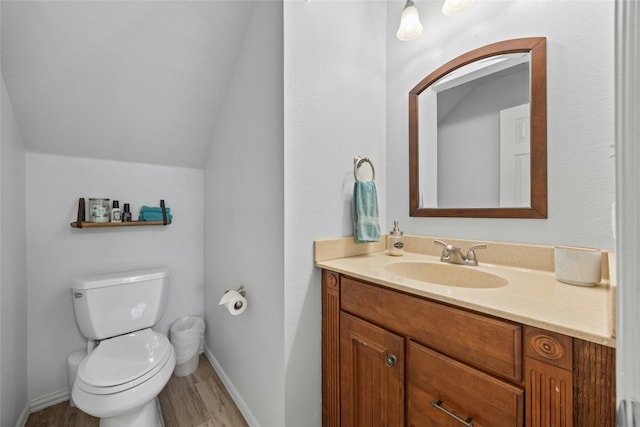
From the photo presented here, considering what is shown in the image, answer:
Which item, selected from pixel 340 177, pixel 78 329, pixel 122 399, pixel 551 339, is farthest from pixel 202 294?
pixel 551 339

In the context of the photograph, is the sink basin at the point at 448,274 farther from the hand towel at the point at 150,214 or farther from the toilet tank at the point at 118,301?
the hand towel at the point at 150,214

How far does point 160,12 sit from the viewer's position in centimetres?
117

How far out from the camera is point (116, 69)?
4.17ft

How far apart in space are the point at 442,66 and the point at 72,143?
2119 millimetres

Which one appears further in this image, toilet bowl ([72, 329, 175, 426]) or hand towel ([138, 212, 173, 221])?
hand towel ([138, 212, 173, 221])

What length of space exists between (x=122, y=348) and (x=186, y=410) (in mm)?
501

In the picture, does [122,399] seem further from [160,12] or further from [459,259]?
[160,12]

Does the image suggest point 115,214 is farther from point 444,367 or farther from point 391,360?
point 444,367

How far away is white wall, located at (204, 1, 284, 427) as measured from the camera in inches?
42.5

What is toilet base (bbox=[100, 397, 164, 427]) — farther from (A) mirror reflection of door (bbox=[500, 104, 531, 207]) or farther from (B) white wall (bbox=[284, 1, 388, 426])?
(A) mirror reflection of door (bbox=[500, 104, 531, 207])

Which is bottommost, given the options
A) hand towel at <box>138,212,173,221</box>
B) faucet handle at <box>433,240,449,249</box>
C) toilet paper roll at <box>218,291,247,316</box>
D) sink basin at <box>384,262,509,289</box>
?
toilet paper roll at <box>218,291,247,316</box>

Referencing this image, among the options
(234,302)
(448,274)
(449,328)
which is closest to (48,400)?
(234,302)

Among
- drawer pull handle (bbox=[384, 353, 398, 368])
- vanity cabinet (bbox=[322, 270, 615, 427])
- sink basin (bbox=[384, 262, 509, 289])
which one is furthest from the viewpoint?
sink basin (bbox=[384, 262, 509, 289])

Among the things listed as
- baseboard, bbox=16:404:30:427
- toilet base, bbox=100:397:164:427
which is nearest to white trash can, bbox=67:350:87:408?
baseboard, bbox=16:404:30:427
